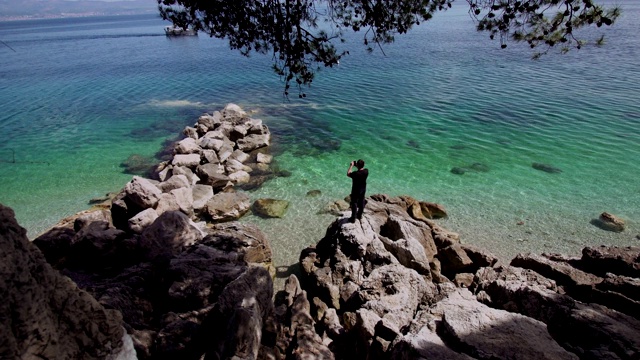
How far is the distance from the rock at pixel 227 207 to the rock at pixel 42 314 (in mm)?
10522

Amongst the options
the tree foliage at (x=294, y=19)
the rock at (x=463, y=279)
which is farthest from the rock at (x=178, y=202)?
the rock at (x=463, y=279)

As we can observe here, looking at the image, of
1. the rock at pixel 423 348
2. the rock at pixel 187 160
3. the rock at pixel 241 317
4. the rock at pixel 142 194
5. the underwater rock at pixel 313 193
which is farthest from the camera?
the rock at pixel 187 160

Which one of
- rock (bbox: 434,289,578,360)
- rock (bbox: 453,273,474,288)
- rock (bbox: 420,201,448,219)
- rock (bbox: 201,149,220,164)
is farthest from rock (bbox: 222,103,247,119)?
rock (bbox: 434,289,578,360)

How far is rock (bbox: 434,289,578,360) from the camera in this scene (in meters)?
5.76

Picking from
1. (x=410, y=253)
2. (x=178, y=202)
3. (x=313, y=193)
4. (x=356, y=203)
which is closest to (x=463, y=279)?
(x=410, y=253)

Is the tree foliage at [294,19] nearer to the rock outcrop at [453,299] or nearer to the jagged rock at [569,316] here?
the rock outcrop at [453,299]

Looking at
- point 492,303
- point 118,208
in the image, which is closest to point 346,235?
point 492,303

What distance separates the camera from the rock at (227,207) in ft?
51.8

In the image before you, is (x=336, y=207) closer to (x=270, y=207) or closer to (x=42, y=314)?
(x=270, y=207)

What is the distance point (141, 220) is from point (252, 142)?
1197 cm

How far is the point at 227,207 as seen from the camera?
16.0 meters

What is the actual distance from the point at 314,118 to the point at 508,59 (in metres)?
29.9

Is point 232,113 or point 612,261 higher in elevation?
point 612,261

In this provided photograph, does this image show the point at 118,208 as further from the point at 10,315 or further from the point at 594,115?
the point at 594,115
